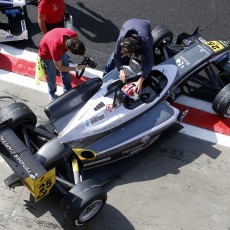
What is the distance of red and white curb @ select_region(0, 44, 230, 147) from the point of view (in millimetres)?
6863

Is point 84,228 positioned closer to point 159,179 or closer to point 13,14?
point 159,179

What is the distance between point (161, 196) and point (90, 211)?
1.07 metres

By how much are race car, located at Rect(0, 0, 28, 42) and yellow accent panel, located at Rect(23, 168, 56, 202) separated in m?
→ 3.64

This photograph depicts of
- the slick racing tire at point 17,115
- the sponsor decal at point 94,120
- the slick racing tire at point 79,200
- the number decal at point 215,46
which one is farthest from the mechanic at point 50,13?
the slick racing tire at point 79,200

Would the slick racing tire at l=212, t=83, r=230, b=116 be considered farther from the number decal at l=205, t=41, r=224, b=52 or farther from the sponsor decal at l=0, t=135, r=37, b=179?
the sponsor decal at l=0, t=135, r=37, b=179

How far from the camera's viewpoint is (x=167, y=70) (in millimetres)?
6645

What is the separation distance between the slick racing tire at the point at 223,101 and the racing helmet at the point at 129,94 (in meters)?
1.40

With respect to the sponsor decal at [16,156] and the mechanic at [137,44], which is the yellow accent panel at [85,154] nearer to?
the sponsor decal at [16,156]

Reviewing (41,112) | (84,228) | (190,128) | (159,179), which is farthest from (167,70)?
(84,228)

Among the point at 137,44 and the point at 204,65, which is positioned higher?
the point at 137,44

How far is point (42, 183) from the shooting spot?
4.98 m

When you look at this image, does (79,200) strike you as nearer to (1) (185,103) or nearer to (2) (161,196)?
(2) (161,196)

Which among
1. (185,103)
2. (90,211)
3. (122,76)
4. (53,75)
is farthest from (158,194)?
(53,75)

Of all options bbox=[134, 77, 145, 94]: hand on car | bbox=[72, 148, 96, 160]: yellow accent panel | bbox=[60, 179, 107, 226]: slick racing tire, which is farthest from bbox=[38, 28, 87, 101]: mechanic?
bbox=[60, 179, 107, 226]: slick racing tire
